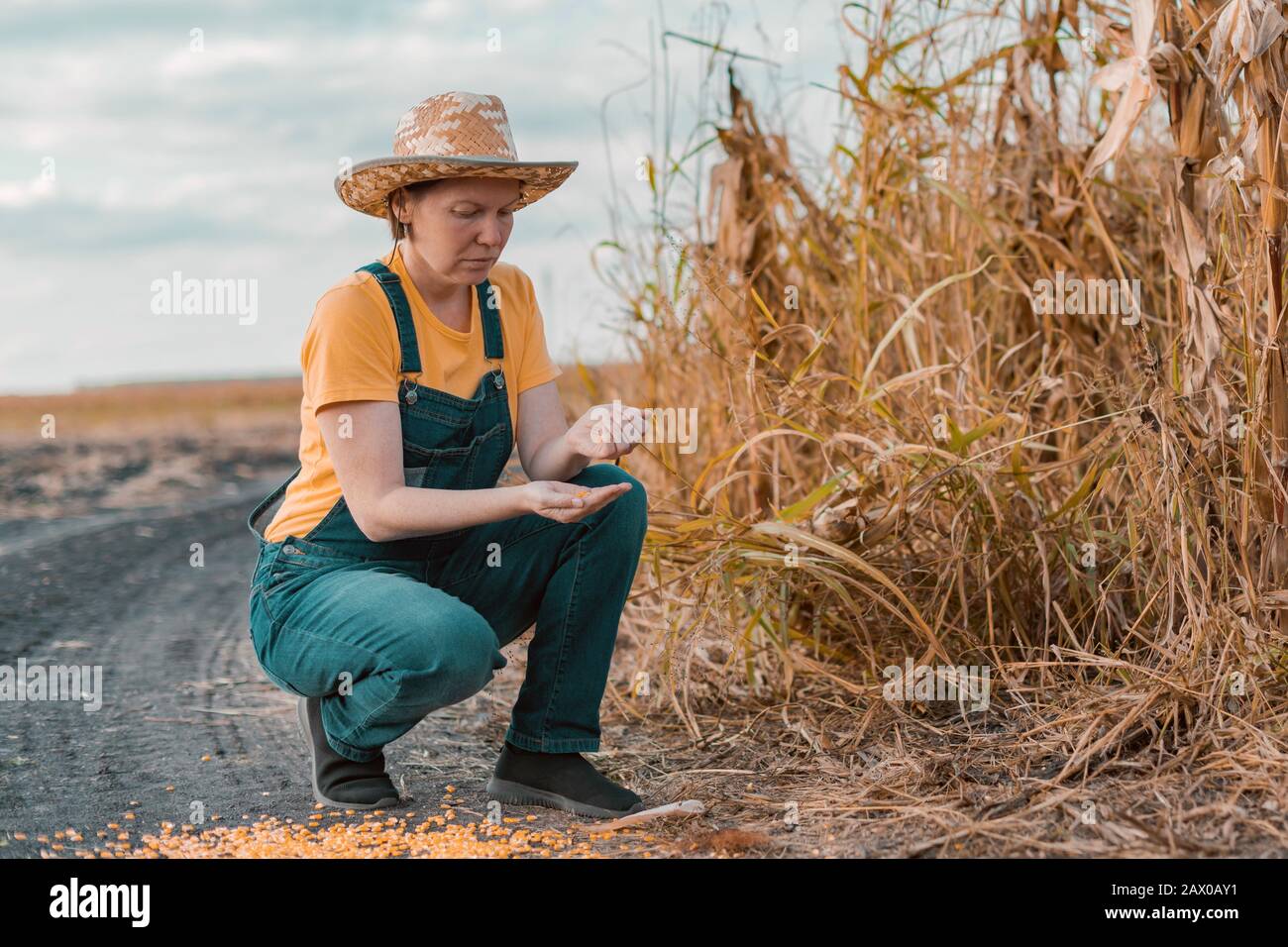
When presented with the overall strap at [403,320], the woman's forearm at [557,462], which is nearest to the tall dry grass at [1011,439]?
the woman's forearm at [557,462]

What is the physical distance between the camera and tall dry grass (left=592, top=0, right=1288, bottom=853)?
7.54ft

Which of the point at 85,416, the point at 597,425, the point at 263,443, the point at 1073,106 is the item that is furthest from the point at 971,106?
the point at 85,416

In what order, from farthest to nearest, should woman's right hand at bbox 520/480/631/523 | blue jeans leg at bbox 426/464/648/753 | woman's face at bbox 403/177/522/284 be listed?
blue jeans leg at bbox 426/464/648/753, woman's face at bbox 403/177/522/284, woman's right hand at bbox 520/480/631/523

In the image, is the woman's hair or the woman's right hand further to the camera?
the woman's hair

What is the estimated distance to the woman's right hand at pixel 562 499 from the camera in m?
2.12

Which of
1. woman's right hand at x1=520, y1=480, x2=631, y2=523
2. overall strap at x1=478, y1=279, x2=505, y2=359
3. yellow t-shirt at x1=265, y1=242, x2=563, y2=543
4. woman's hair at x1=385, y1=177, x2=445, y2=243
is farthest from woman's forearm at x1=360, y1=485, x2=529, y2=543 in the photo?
woman's hair at x1=385, y1=177, x2=445, y2=243

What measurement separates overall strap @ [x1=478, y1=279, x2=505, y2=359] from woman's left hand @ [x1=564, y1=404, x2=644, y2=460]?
0.77 ft

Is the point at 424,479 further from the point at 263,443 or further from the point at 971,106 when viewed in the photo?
the point at 263,443

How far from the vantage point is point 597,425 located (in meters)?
2.32

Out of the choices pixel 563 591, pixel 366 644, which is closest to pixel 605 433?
pixel 563 591

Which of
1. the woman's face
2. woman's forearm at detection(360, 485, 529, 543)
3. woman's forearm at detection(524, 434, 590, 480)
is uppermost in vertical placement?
the woman's face

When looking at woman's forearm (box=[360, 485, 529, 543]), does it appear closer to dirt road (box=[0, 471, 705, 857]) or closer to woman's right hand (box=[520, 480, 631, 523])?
woman's right hand (box=[520, 480, 631, 523])

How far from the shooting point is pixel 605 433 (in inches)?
90.7
